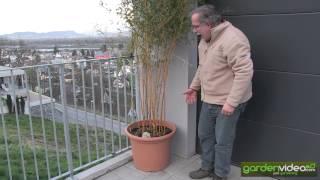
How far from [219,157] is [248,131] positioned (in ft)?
1.46

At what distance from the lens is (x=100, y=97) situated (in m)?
2.52

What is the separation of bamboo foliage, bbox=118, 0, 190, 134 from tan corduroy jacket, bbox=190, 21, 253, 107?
1.11ft

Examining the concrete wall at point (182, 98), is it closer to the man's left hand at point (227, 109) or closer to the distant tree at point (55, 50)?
the man's left hand at point (227, 109)

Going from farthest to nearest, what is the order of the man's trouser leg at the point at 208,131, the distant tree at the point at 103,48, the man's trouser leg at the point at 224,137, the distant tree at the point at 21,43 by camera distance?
the distant tree at the point at 21,43, the distant tree at the point at 103,48, the man's trouser leg at the point at 208,131, the man's trouser leg at the point at 224,137

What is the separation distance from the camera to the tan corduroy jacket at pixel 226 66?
5.59ft

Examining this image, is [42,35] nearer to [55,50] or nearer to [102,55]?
[55,50]

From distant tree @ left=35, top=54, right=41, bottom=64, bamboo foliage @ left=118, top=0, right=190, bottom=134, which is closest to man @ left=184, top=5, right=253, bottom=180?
bamboo foliage @ left=118, top=0, right=190, bottom=134

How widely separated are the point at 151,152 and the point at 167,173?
260 mm

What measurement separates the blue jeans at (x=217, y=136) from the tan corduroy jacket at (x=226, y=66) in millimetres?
111

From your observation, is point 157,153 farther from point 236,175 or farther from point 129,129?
point 236,175

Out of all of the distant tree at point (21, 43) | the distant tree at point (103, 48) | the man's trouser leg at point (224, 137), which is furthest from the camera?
the distant tree at point (21, 43)

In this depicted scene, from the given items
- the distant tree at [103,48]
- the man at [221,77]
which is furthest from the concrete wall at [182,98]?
the distant tree at [103,48]

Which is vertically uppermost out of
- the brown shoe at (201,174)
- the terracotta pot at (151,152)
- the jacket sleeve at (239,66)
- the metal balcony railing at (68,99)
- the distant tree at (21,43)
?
the distant tree at (21,43)

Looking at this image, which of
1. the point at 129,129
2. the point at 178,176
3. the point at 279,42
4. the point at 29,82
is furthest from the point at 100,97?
the point at 279,42
